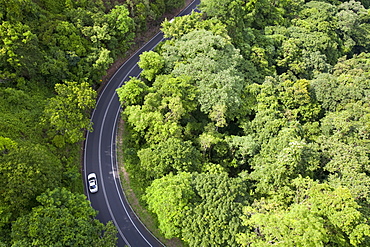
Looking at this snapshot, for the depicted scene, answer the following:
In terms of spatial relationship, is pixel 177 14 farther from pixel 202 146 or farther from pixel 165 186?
pixel 165 186

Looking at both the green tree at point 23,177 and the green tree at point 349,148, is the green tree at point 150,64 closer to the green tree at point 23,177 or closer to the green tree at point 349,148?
the green tree at point 23,177

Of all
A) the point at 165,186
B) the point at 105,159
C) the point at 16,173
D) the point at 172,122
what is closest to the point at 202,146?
the point at 172,122

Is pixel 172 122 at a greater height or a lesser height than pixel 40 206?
lesser

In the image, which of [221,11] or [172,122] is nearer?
[172,122]

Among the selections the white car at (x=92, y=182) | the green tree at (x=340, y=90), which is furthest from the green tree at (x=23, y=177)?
the green tree at (x=340, y=90)

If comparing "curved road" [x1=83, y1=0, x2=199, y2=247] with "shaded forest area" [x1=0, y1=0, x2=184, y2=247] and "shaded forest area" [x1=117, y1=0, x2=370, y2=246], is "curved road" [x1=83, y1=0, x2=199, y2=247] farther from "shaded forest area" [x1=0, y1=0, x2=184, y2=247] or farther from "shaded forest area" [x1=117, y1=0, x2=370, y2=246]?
"shaded forest area" [x1=117, y1=0, x2=370, y2=246]

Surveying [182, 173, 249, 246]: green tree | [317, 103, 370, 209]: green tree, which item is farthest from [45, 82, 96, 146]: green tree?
[317, 103, 370, 209]: green tree
